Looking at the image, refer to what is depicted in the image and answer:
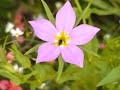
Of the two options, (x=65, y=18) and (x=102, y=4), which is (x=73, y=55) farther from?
(x=102, y=4)

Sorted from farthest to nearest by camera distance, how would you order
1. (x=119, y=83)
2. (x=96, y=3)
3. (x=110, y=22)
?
(x=110, y=22) → (x=96, y=3) → (x=119, y=83)

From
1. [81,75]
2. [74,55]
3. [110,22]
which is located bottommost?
[110,22]

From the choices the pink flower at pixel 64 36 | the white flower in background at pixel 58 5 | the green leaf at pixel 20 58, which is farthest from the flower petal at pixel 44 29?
the white flower in background at pixel 58 5

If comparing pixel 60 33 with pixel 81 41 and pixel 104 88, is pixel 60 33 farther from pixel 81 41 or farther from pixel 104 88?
pixel 104 88

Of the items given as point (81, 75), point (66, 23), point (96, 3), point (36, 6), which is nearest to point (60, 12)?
point (66, 23)

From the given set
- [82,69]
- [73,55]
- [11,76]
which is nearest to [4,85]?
[11,76]

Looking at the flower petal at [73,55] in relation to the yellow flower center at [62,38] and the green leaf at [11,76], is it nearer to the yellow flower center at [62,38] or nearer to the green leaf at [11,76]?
the yellow flower center at [62,38]
